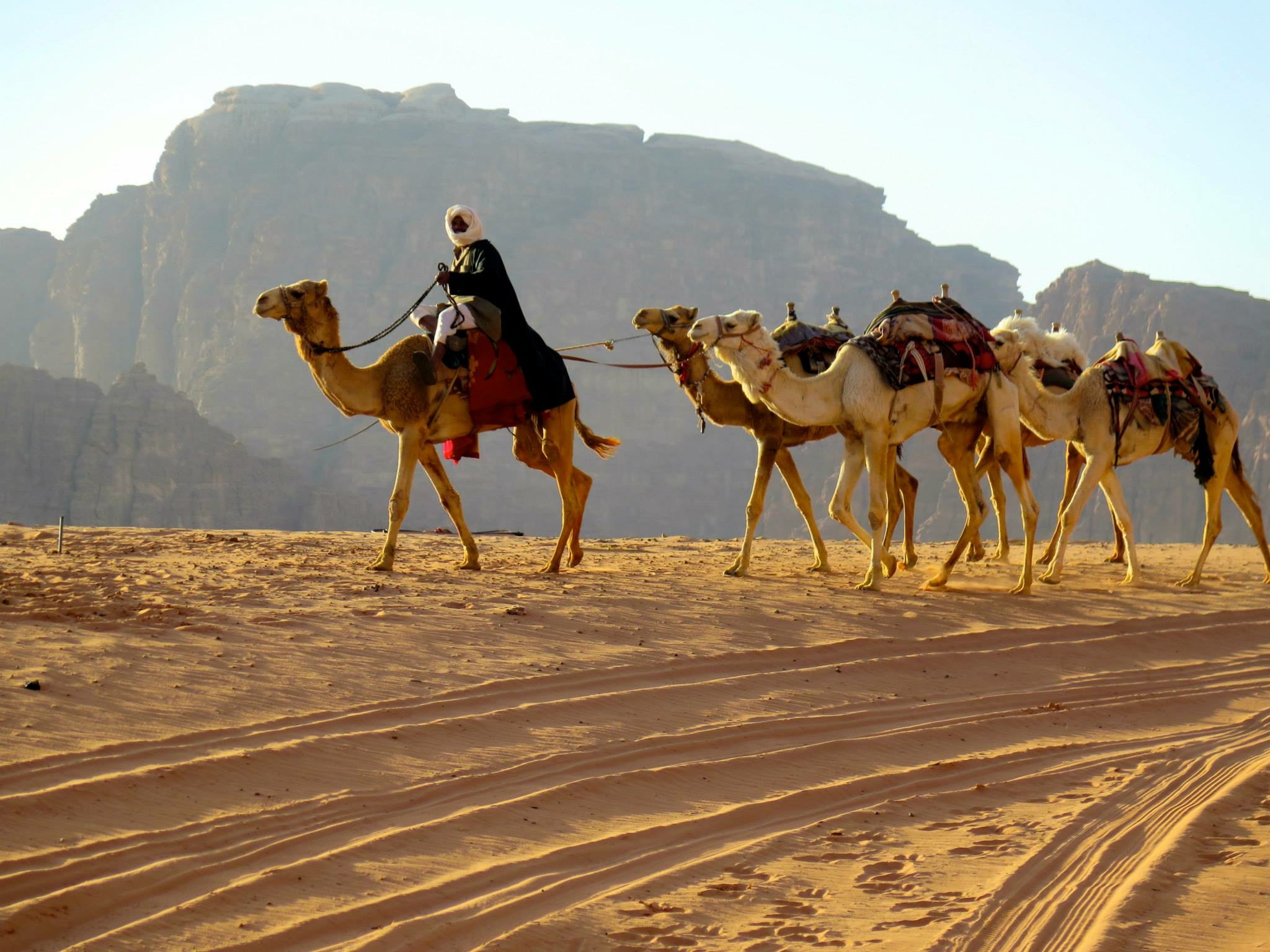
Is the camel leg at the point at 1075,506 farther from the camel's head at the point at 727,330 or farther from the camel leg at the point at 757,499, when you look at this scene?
the camel's head at the point at 727,330

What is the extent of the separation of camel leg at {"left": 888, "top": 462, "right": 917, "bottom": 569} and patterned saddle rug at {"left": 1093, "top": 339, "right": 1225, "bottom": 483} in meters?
2.29

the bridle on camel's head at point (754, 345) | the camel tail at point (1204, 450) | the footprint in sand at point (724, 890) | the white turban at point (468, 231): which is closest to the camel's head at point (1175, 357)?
the camel tail at point (1204, 450)

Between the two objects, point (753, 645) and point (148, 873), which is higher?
point (753, 645)

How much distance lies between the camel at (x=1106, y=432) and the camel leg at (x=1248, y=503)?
169mm

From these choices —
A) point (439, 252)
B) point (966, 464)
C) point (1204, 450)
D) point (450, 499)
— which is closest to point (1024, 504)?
point (966, 464)

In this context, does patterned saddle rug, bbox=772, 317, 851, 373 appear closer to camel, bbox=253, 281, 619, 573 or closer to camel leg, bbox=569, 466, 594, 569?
camel, bbox=253, 281, 619, 573

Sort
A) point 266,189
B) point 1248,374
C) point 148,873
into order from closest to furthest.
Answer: point 148,873 < point 1248,374 < point 266,189

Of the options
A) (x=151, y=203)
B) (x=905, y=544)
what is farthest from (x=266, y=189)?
→ (x=905, y=544)

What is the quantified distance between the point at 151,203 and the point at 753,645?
116564 mm

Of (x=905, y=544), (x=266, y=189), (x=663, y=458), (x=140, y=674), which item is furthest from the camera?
(x=266, y=189)

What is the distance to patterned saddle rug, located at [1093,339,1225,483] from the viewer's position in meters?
13.7

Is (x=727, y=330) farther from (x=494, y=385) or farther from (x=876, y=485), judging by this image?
(x=494, y=385)

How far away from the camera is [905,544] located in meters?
15.0

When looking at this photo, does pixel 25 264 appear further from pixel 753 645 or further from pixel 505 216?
pixel 753 645
